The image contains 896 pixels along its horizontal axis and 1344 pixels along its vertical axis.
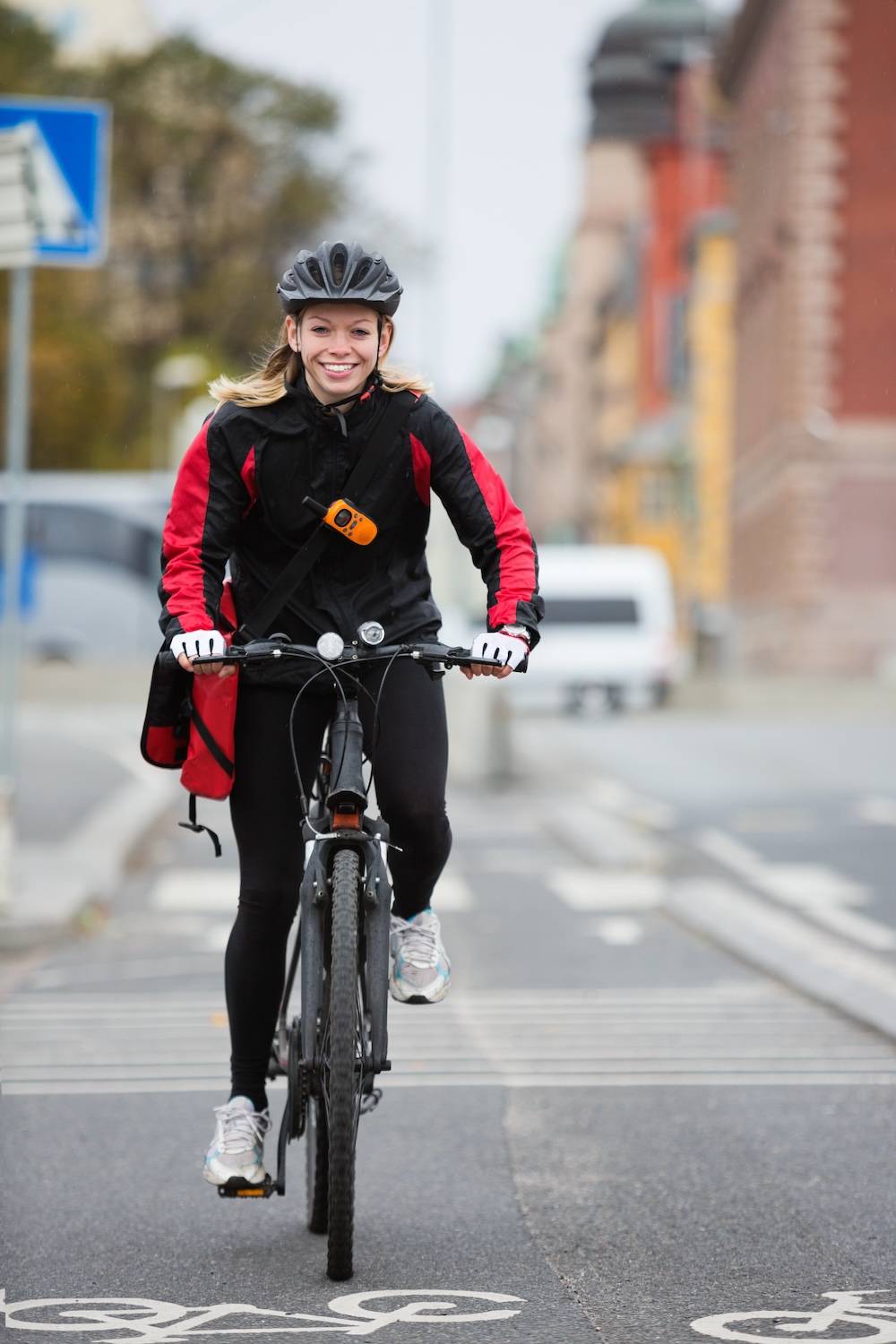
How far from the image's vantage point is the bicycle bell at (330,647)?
4859 mm

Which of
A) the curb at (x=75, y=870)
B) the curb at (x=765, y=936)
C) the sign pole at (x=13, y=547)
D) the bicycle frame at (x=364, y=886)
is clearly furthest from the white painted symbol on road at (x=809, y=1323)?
the sign pole at (x=13, y=547)

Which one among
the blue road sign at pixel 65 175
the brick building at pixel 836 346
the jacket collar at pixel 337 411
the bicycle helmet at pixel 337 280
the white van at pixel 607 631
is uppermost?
the brick building at pixel 836 346

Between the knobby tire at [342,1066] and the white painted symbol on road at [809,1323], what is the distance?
0.67 metres

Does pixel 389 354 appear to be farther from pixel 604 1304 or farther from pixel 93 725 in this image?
pixel 93 725

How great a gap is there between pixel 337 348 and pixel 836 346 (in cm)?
4570

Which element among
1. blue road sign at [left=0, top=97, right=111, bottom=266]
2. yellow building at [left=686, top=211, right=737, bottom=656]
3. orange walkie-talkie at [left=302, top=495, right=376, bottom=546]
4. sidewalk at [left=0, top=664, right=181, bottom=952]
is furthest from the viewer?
yellow building at [left=686, top=211, right=737, bottom=656]

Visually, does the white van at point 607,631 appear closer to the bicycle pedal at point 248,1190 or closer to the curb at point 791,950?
the curb at point 791,950


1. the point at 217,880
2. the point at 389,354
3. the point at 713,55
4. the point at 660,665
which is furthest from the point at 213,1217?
the point at 713,55

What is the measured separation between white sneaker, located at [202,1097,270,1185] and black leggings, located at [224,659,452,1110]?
0.20 ft

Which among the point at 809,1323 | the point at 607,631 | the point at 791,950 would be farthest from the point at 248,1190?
the point at 607,631

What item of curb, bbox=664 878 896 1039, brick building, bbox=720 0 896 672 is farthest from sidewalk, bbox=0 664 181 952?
brick building, bbox=720 0 896 672

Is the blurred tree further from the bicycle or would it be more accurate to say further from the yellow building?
the bicycle

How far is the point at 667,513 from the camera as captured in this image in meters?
85.4

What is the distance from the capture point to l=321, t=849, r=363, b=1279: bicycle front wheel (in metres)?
4.61
